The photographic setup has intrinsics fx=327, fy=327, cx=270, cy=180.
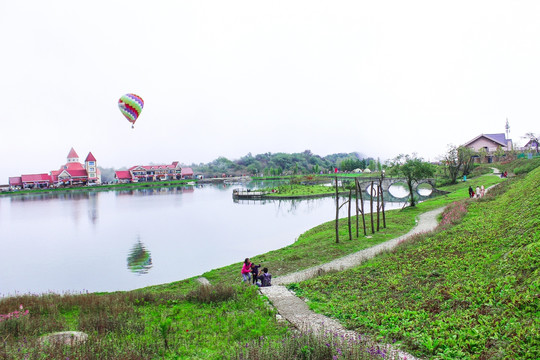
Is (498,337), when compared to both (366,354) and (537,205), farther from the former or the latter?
(537,205)

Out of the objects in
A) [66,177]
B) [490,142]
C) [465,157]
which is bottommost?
[465,157]

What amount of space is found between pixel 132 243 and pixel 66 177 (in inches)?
4043

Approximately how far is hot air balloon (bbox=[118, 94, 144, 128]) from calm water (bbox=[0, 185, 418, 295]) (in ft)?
39.2

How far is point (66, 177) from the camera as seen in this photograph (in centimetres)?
11256

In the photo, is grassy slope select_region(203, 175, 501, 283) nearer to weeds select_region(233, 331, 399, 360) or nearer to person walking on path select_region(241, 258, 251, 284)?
person walking on path select_region(241, 258, 251, 284)

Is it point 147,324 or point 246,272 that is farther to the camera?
point 246,272

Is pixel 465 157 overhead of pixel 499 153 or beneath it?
beneath

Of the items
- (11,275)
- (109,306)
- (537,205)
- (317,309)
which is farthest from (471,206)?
(11,275)

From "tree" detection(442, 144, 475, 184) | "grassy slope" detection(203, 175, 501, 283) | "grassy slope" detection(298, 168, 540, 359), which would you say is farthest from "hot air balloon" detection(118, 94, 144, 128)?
"tree" detection(442, 144, 475, 184)

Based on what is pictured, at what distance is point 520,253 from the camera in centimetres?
707

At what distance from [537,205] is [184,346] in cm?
1093

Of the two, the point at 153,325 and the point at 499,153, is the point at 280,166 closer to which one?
the point at 499,153

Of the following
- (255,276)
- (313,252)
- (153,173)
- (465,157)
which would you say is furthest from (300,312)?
(153,173)

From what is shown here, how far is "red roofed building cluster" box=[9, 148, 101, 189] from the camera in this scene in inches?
4333
